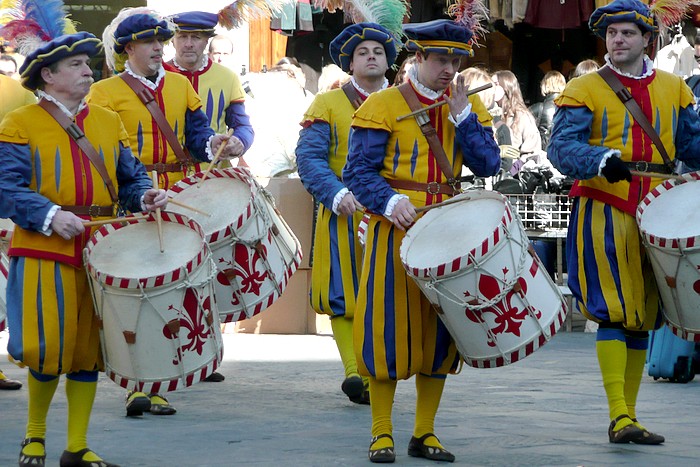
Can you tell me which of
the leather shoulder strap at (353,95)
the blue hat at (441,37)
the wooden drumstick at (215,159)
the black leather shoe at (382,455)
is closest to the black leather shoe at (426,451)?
Answer: the black leather shoe at (382,455)

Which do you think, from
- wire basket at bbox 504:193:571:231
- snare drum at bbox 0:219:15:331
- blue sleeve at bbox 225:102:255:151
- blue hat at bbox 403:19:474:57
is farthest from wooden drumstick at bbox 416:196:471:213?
wire basket at bbox 504:193:571:231

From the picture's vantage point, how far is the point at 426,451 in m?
6.00

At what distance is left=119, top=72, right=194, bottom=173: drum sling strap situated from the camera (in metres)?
7.48

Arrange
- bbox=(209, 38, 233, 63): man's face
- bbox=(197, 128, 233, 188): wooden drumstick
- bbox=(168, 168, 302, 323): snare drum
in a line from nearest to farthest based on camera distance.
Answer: bbox=(168, 168, 302, 323): snare drum → bbox=(197, 128, 233, 188): wooden drumstick → bbox=(209, 38, 233, 63): man's face

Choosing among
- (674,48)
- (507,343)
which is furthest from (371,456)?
(674,48)

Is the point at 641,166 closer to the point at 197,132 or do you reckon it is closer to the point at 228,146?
the point at 228,146

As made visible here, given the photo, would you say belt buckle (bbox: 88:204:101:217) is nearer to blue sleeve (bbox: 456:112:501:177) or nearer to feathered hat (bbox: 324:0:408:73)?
blue sleeve (bbox: 456:112:501:177)

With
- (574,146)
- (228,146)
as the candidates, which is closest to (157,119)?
(228,146)

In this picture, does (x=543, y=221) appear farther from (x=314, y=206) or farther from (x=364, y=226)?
(x=364, y=226)

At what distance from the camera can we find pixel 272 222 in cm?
716

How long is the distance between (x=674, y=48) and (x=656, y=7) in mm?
5580

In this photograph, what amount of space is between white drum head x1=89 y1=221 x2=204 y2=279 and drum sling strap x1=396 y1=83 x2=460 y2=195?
91 centimetres

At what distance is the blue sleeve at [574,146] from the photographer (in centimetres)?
626

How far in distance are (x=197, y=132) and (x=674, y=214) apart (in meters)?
2.63
